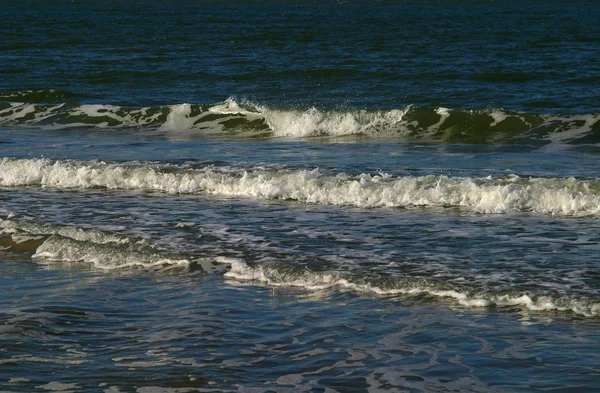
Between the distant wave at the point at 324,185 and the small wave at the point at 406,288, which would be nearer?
the small wave at the point at 406,288

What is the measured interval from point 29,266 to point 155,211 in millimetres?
3016

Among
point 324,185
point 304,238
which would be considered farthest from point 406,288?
point 324,185

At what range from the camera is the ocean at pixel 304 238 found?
7094mm

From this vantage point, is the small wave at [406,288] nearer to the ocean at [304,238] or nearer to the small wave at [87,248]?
the ocean at [304,238]

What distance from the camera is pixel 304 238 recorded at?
11.1 metres

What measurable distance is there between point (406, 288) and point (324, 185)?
5.24 metres

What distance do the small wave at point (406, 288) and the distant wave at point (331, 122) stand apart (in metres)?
10.7

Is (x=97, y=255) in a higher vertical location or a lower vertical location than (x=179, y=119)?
lower

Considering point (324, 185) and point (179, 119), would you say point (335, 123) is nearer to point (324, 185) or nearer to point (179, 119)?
point (179, 119)

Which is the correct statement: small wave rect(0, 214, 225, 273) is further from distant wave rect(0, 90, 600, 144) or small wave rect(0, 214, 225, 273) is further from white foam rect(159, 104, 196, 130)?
white foam rect(159, 104, 196, 130)

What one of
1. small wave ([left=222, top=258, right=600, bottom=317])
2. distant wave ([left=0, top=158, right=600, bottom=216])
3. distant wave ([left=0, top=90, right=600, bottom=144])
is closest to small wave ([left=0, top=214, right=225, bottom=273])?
small wave ([left=222, top=258, right=600, bottom=317])

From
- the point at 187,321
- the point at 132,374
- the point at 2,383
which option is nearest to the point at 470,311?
the point at 187,321

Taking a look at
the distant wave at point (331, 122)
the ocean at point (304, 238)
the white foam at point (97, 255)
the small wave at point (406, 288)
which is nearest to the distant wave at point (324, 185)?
the ocean at point (304, 238)

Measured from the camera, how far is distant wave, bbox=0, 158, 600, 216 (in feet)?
41.8
